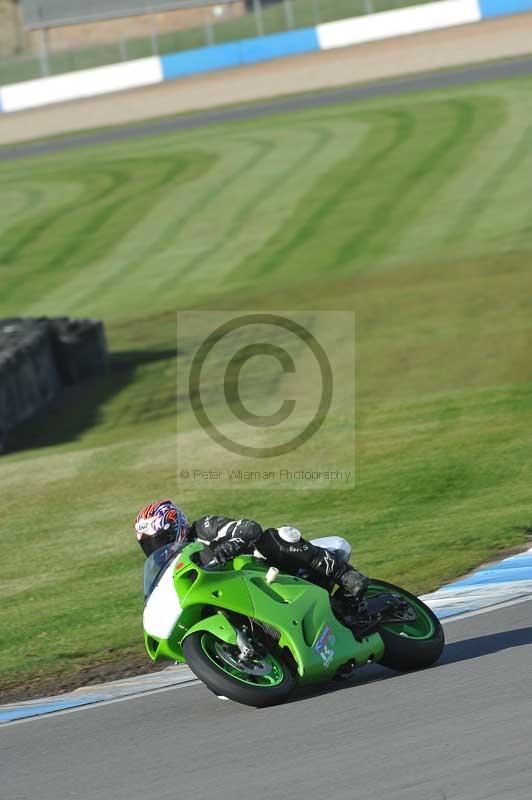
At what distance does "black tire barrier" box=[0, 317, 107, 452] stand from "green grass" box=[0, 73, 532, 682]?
0.42 m

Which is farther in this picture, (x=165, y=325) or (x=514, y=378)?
(x=165, y=325)

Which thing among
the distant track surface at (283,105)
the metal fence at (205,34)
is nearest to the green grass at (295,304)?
the distant track surface at (283,105)

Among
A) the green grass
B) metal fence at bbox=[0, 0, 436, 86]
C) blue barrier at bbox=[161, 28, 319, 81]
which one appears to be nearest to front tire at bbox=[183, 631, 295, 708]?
the green grass

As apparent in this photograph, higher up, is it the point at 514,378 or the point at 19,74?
the point at 19,74

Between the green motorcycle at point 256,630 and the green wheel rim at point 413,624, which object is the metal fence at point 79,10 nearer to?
the green wheel rim at point 413,624

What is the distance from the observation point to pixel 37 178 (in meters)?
39.5

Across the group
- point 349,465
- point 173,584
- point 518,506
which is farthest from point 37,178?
point 173,584

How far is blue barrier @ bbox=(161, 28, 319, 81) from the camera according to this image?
5100cm

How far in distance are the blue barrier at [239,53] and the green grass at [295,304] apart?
995 centimetres

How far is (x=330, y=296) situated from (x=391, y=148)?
38.1 feet

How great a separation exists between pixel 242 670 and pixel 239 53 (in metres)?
47.2

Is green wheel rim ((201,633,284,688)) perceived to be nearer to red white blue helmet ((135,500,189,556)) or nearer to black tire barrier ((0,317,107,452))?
red white blue helmet ((135,500,189,556))

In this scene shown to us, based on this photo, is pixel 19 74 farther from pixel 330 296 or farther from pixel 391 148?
pixel 330 296

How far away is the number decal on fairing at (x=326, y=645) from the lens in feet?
23.8
